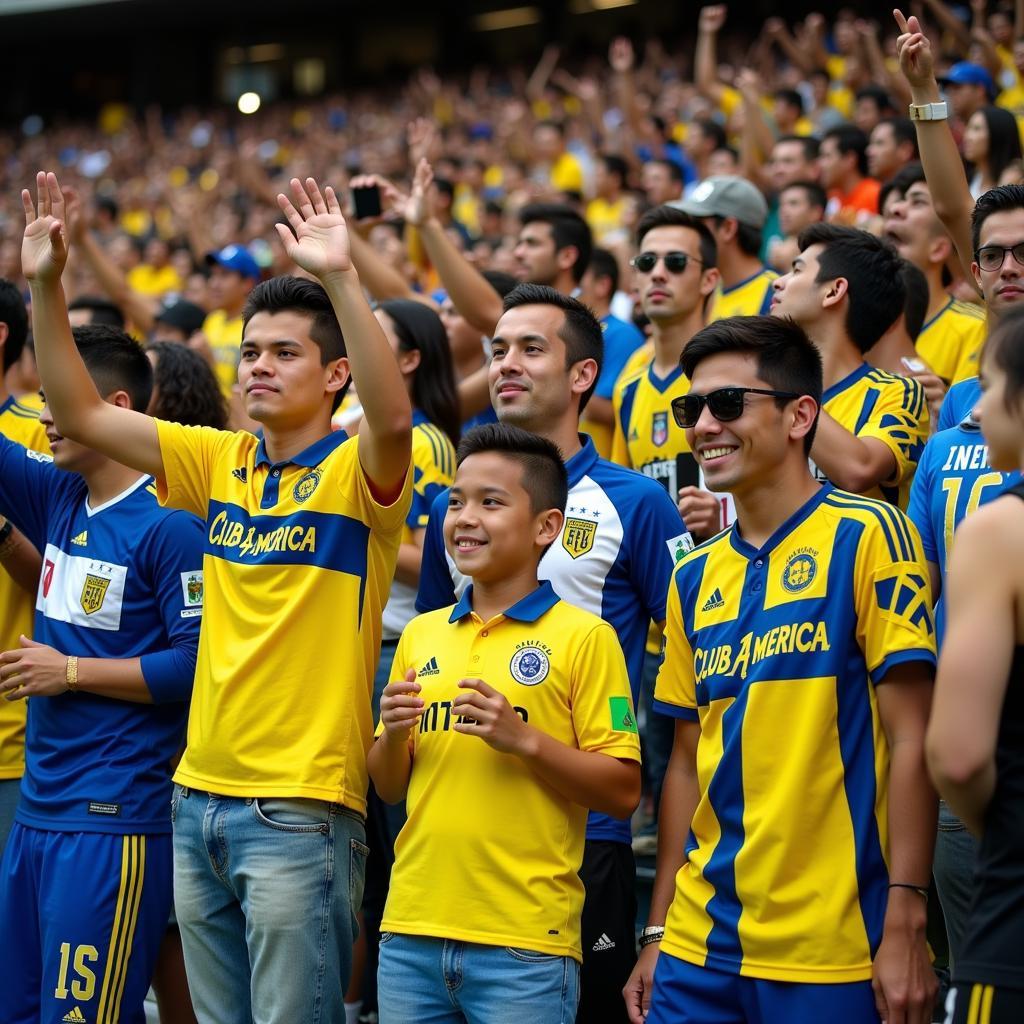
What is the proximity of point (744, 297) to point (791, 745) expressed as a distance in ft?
13.0

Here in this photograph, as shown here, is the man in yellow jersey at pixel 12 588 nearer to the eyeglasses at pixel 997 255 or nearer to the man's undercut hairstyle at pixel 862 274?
the man's undercut hairstyle at pixel 862 274

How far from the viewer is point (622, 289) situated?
32.0 ft

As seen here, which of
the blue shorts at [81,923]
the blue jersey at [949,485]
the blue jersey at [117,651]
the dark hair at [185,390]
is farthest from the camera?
the dark hair at [185,390]

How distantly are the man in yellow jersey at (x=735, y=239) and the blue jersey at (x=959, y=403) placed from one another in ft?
8.12

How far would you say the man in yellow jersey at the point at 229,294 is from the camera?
8.98m

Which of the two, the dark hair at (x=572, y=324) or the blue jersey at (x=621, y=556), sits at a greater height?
the dark hair at (x=572, y=324)

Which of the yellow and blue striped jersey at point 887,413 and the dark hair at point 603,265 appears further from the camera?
the dark hair at point 603,265

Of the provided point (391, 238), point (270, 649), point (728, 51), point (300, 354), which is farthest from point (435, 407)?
point (728, 51)

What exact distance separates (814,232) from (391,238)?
5.86 m

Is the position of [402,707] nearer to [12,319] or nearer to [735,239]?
[12,319]

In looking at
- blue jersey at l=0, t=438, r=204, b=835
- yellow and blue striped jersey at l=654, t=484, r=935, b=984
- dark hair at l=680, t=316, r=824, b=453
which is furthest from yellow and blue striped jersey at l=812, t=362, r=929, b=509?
blue jersey at l=0, t=438, r=204, b=835

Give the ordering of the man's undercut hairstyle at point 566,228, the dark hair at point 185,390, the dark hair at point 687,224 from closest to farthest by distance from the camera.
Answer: the dark hair at point 185,390 < the dark hair at point 687,224 < the man's undercut hairstyle at point 566,228

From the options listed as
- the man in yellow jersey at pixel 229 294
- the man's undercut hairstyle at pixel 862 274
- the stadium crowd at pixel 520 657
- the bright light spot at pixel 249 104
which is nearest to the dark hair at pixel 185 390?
the stadium crowd at pixel 520 657

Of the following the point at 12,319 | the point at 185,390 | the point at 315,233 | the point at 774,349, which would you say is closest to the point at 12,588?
the point at 185,390
